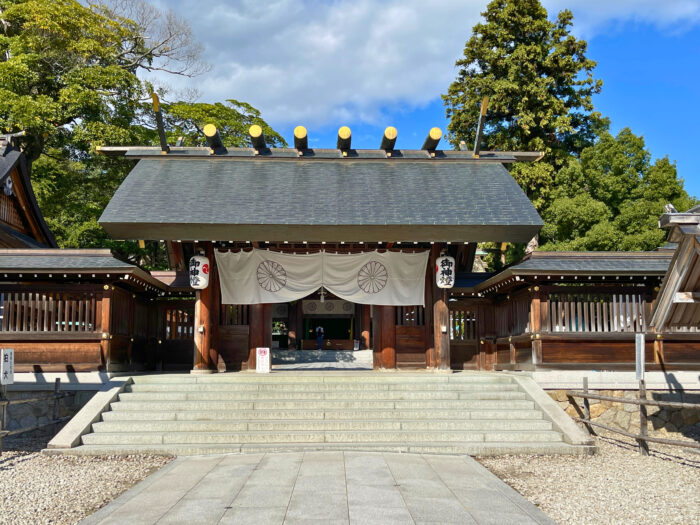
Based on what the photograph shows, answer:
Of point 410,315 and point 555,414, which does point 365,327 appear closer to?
point 410,315

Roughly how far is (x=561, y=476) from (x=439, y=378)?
14.0ft

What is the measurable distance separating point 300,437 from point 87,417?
373 cm

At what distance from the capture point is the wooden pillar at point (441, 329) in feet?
45.8

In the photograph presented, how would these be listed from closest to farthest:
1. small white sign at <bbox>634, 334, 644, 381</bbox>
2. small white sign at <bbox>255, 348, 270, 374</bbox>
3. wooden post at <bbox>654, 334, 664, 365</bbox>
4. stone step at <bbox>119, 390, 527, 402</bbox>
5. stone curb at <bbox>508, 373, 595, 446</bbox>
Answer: stone curb at <bbox>508, 373, 595, 446</bbox> → small white sign at <bbox>634, 334, 644, 381</bbox> → stone step at <bbox>119, 390, 527, 402</bbox> → wooden post at <bbox>654, 334, 664, 365</bbox> → small white sign at <bbox>255, 348, 270, 374</bbox>

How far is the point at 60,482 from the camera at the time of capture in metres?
7.33

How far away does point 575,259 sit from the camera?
13.2 meters

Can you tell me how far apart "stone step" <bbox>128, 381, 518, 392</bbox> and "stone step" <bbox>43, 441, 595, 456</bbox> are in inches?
86.8

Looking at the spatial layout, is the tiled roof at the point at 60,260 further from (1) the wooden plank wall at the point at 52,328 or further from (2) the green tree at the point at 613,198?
(2) the green tree at the point at 613,198

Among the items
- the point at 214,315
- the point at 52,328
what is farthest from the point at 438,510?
the point at 52,328

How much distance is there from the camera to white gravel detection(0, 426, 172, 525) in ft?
19.8

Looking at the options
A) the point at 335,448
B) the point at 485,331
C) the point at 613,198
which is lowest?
the point at 335,448

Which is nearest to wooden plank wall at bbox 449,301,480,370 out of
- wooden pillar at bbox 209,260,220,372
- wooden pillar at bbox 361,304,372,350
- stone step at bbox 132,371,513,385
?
stone step at bbox 132,371,513,385

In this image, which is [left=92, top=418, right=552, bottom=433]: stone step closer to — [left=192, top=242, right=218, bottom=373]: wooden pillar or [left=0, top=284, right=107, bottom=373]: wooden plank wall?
[left=0, top=284, right=107, bottom=373]: wooden plank wall

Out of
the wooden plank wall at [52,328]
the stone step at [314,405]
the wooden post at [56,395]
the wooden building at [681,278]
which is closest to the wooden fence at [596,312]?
the stone step at [314,405]
